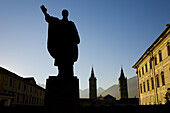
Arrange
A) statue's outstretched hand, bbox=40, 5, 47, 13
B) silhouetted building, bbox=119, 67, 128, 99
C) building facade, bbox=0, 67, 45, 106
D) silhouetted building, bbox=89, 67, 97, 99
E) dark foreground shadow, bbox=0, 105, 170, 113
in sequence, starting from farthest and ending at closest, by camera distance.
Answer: silhouetted building, bbox=89, 67, 97, 99, silhouetted building, bbox=119, 67, 128, 99, building facade, bbox=0, 67, 45, 106, dark foreground shadow, bbox=0, 105, 170, 113, statue's outstretched hand, bbox=40, 5, 47, 13

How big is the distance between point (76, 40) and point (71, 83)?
128 cm

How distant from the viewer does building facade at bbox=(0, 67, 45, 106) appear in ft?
84.7

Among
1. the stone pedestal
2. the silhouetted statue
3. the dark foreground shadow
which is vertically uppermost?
the silhouetted statue

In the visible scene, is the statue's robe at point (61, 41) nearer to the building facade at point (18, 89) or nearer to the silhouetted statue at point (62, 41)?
the silhouetted statue at point (62, 41)

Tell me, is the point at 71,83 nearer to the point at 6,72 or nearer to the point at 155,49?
the point at 155,49

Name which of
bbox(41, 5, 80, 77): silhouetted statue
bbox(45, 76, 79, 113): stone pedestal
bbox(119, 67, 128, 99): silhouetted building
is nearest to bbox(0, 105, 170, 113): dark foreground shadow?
bbox(45, 76, 79, 113): stone pedestal

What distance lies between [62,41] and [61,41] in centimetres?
3

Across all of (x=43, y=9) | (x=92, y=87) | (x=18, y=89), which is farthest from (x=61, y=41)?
(x=92, y=87)

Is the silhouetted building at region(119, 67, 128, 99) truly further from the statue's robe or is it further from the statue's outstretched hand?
the statue's outstretched hand

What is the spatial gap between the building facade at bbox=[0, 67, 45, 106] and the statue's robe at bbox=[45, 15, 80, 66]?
47.4 feet

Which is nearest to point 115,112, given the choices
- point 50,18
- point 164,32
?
point 50,18

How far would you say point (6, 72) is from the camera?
87.4 ft

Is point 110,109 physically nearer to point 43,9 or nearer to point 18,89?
point 43,9

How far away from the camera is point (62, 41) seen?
4.32 m
